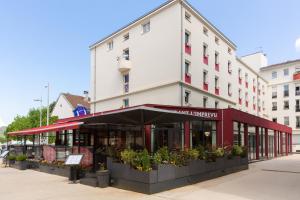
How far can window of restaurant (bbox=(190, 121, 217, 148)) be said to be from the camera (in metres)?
23.6

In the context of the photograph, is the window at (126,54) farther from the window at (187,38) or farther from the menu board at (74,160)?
the menu board at (74,160)

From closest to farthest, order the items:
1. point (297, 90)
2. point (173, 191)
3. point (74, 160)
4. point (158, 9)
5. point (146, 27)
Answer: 1. point (173, 191)
2. point (74, 160)
3. point (158, 9)
4. point (146, 27)
5. point (297, 90)

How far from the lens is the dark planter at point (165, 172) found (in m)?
11.5

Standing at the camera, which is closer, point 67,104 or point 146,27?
point 146,27

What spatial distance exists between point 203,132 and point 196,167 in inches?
395

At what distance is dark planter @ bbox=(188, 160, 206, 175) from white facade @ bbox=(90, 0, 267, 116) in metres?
10.6

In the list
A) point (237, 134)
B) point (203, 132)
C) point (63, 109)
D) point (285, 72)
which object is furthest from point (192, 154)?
point (285, 72)

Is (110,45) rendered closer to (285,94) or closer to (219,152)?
(219,152)

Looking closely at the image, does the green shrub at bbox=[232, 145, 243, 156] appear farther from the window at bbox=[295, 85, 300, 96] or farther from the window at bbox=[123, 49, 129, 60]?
the window at bbox=[295, 85, 300, 96]

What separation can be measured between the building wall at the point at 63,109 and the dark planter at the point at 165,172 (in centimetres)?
4110

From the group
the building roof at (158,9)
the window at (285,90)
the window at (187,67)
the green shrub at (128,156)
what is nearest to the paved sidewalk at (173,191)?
the green shrub at (128,156)

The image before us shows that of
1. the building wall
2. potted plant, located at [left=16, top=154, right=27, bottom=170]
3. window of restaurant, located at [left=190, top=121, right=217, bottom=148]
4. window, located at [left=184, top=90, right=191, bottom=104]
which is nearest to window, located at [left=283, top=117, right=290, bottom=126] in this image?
window, located at [left=184, top=90, right=191, bottom=104]

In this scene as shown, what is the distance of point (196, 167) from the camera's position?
45.4ft

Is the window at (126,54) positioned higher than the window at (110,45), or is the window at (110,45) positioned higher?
the window at (110,45)
